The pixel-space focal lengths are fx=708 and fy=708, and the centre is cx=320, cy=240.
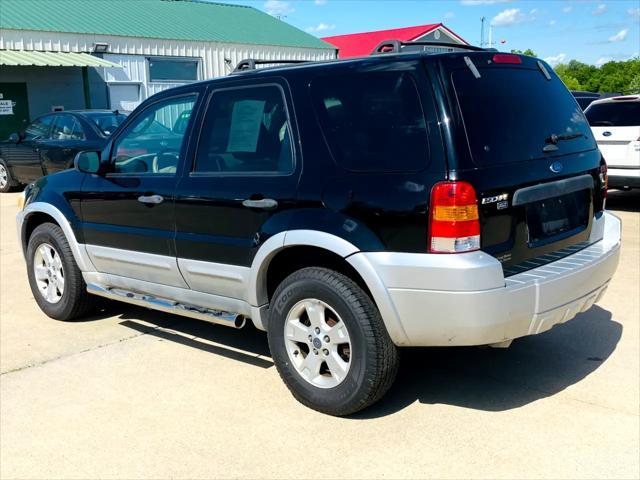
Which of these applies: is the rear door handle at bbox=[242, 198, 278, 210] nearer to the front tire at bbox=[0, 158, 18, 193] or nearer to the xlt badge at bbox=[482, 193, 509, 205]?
the xlt badge at bbox=[482, 193, 509, 205]

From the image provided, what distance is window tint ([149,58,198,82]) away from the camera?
23906 mm

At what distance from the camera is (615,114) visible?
1063cm

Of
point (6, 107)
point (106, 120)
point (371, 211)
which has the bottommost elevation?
point (371, 211)

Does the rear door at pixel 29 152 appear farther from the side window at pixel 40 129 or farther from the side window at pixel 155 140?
the side window at pixel 155 140

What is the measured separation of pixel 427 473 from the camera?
3383 mm

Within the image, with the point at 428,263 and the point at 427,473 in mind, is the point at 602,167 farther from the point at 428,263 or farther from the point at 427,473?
the point at 427,473

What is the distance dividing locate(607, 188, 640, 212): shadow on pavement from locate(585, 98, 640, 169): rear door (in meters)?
1.11

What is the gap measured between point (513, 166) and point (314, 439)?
178 centimetres

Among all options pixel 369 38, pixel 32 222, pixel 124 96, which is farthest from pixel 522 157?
pixel 369 38

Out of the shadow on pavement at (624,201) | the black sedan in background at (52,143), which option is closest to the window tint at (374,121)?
the shadow on pavement at (624,201)

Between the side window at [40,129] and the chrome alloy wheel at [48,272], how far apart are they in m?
8.36

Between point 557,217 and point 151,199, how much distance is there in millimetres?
2637

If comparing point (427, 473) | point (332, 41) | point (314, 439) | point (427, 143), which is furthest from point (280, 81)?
point (332, 41)

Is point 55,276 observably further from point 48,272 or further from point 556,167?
point 556,167
